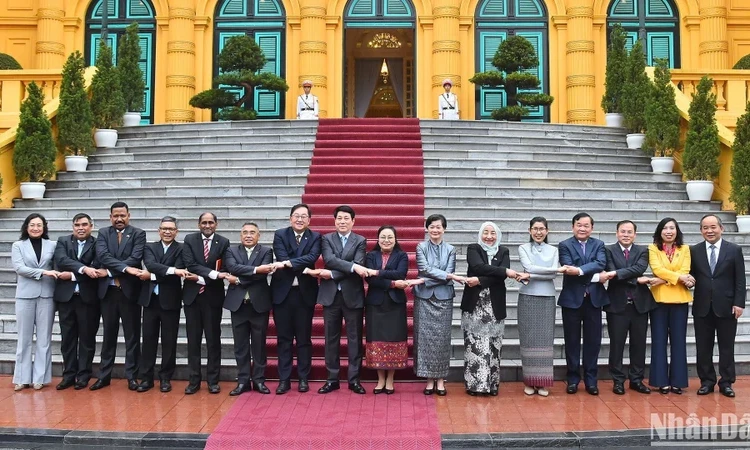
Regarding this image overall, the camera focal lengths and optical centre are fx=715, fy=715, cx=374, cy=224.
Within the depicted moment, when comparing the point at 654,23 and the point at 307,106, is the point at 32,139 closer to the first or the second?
the point at 307,106

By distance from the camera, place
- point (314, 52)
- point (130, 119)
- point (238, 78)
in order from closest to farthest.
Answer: point (130, 119) < point (238, 78) < point (314, 52)

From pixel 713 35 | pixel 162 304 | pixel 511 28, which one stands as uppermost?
pixel 511 28

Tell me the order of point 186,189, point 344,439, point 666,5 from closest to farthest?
point 344,439
point 186,189
point 666,5

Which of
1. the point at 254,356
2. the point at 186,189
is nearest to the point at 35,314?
the point at 254,356

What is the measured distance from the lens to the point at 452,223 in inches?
424

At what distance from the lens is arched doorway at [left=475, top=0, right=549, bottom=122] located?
19406 mm

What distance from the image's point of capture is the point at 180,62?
63.3 feet

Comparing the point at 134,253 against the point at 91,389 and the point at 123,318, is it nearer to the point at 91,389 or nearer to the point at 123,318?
the point at 123,318

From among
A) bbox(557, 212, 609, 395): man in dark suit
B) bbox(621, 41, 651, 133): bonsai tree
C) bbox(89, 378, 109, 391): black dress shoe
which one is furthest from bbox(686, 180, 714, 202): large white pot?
bbox(89, 378, 109, 391): black dress shoe

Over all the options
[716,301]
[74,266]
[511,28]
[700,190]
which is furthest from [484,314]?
[511,28]

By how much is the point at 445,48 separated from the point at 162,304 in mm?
13522

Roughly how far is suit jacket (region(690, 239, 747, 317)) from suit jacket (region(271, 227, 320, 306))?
12.9ft

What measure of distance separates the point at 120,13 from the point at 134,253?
1457cm

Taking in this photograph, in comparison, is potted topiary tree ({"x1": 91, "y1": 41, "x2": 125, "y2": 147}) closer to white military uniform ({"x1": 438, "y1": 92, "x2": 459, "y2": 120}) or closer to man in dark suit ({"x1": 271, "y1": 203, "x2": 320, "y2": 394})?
white military uniform ({"x1": 438, "y1": 92, "x2": 459, "y2": 120})
